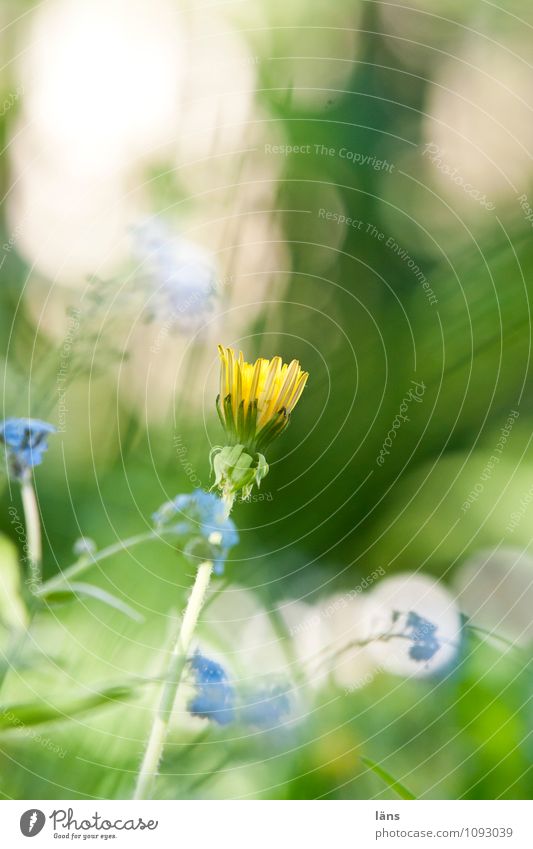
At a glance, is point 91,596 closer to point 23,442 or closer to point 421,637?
point 23,442

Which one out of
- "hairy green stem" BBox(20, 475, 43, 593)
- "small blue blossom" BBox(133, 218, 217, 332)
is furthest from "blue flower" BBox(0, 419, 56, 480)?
"small blue blossom" BBox(133, 218, 217, 332)

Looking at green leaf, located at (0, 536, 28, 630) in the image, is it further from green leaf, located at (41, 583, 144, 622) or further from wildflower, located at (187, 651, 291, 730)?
wildflower, located at (187, 651, 291, 730)

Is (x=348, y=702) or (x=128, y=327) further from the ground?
(x=128, y=327)

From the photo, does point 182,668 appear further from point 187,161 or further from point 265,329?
point 187,161

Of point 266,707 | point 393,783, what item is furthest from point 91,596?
point 393,783
